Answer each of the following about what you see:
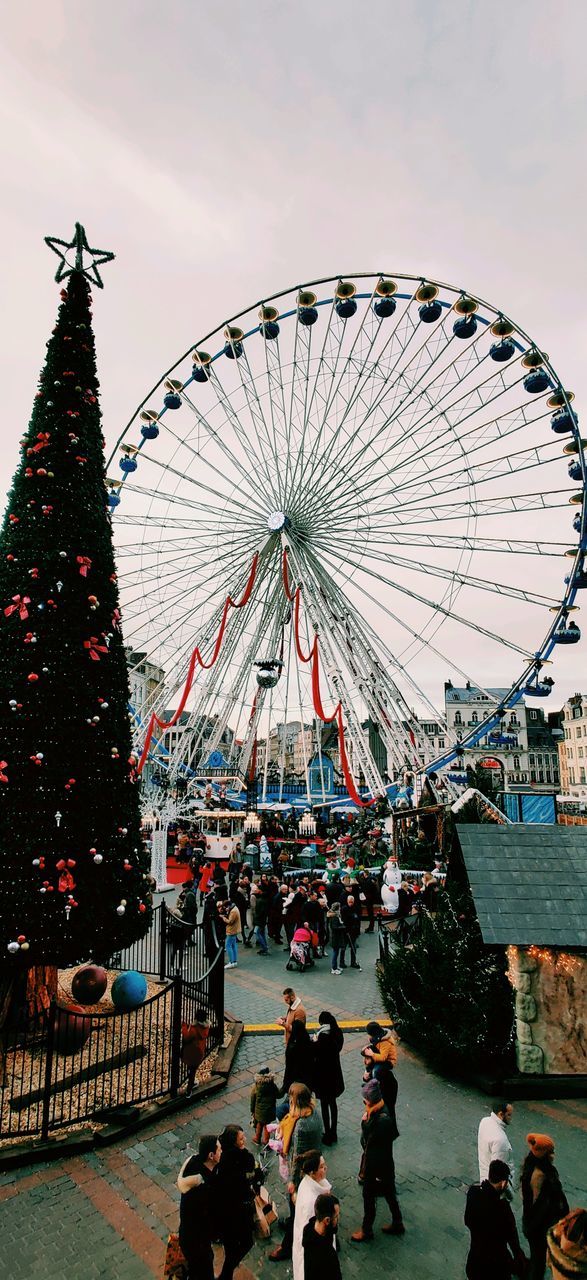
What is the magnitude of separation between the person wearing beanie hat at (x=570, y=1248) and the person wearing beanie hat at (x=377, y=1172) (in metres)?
1.69

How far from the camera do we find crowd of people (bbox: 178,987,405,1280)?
4062 millimetres

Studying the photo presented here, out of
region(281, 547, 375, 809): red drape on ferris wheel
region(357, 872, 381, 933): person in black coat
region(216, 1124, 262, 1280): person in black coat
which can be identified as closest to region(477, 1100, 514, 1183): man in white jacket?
region(216, 1124, 262, 1280): person in black coat

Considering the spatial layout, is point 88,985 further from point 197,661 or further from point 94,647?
point 197,661

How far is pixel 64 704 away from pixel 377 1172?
596 cm

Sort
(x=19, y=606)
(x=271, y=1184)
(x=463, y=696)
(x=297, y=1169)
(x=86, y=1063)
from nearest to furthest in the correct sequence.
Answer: (x=297, y=1169)
(x=271, y=1184)
(x=86, y=1063)
(x=19, y=606)
(x=463, y=696)

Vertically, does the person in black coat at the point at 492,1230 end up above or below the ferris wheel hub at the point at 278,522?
below

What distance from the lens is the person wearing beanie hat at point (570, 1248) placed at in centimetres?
366

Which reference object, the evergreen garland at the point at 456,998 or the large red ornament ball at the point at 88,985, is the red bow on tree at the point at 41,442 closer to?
the large red ornament ball at the point at 88,985

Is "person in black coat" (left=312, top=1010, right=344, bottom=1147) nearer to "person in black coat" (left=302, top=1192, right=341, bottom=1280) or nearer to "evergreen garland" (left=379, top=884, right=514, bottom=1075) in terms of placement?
"evergreen garland" (left=379, top=884, right=514, bottom=1075)

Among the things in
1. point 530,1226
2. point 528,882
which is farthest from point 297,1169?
point 528,882

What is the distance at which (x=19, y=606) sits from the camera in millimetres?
8219

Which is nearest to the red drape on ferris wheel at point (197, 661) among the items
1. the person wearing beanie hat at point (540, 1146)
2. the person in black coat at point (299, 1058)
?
the person in black coat at point (299, 1058)

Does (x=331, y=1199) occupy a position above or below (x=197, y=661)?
below

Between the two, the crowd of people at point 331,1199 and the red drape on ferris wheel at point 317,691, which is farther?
the red drape on ferris wheel at point 317,691
